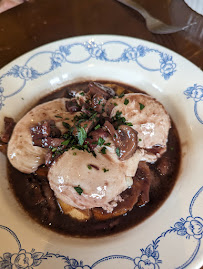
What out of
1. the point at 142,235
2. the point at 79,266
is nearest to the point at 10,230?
the point at 79,266

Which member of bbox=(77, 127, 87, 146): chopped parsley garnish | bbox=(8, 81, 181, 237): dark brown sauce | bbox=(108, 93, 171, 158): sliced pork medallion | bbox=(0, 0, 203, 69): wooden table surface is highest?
bbox=(0, 0, 203, 69): wooden table surface

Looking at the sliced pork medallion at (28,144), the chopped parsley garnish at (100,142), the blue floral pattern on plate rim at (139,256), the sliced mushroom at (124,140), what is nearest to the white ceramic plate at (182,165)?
the blue floral pattern on plate rim at (139,256)

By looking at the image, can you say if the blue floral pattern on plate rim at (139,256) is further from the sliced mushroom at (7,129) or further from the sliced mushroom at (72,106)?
the sliced mushroom at (72,106)

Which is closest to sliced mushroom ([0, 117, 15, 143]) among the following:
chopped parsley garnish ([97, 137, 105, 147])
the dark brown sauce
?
the dark brown sauce

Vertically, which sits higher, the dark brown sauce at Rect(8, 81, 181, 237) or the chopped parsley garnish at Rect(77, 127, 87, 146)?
the chopped parsley garnish at Rect(77, 127, 87, 146)

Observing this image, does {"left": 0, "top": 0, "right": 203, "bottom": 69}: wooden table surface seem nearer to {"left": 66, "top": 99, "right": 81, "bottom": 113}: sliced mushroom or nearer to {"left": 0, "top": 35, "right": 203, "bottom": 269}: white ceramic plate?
{"left": 0, "top": 35, "right": 203, "bottom": 269}: white ceramic plate

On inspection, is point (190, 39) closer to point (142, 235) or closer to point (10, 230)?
point (142, 235)

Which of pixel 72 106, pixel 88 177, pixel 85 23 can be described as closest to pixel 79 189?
pixel 88 177
